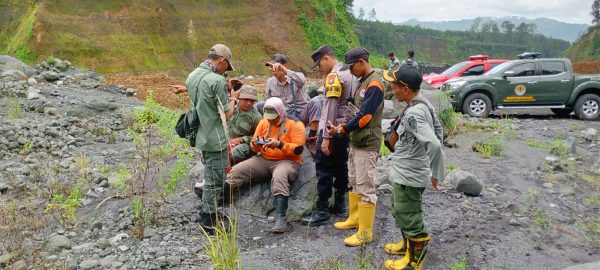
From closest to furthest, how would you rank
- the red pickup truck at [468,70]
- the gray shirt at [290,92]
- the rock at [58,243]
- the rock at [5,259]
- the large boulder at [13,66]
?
the rock at [5,259]
the rock at [58,243]
the gray shirt at [290,92]
the red pickup truck at [468,70]
the large boulder at [13,66]

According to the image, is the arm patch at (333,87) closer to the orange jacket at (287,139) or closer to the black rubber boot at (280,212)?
the orange jacket at (287,139)

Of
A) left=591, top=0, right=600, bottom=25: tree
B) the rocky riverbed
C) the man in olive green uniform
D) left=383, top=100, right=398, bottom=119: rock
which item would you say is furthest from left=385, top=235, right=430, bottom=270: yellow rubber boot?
left=591, top=0, right=600, bottom=25: tree

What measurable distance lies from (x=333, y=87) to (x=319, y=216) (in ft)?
4.24

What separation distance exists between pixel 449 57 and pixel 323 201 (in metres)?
75.4

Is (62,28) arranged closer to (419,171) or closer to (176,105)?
(176,105)

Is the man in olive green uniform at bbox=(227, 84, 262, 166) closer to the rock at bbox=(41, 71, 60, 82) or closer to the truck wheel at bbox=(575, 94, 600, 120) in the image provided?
the truck wheel at bbox=(575, 94, 600, 120)

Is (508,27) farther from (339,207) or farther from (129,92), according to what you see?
(339,207)

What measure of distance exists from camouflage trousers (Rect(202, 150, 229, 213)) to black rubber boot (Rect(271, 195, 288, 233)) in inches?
22.2

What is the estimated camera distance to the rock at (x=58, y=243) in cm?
442

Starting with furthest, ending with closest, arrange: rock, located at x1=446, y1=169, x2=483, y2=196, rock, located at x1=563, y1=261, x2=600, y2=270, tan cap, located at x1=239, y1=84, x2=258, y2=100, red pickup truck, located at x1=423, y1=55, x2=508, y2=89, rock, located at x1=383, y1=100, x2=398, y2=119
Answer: red pickup truck, located at x1=423, y1=55, x2=508, y2=89 < rock, located at x1=383, y1=100, x2=398, y2=119 < rock, located at x1=446, y1=169, x2=483, y2=196 < tan cap, located at x1=239, y1=84, x2=258, y2=100 < rock, located at x1=563, y1=261, x2=600, y2=270

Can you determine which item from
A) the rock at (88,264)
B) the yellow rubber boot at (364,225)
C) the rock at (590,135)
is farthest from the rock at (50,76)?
the rock at (590,135)

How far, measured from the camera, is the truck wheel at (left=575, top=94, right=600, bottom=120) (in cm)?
1206

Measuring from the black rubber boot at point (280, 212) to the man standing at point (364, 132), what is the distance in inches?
26.2

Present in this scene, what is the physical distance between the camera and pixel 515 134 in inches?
382
